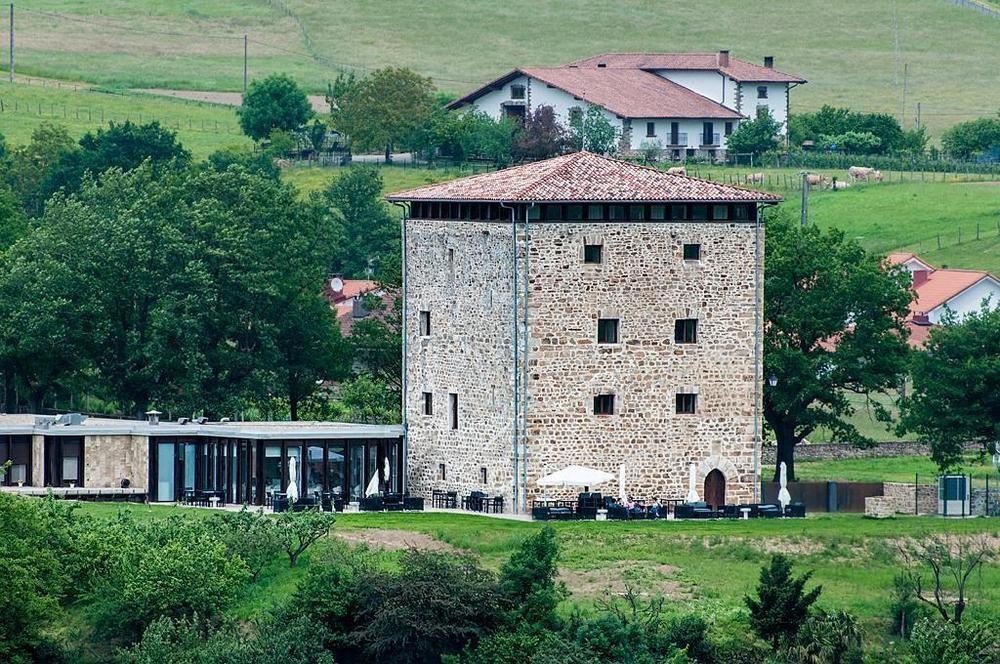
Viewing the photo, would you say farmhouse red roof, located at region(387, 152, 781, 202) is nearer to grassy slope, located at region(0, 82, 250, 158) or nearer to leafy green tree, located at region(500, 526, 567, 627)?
leafy green tree, located at region(500, 526, 567, 627)

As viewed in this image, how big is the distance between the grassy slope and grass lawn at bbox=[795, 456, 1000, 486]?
65.7m

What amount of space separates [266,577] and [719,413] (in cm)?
1502

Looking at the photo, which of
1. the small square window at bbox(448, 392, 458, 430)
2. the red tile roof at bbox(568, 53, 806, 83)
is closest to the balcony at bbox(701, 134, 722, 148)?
the red tile roof at bbox(568, 53, 806, 83)

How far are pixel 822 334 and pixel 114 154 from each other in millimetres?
56523

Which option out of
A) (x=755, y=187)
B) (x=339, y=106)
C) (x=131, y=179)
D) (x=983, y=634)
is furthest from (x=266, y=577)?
(x=339, y=106)

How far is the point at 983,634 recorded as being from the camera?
65.5 meters

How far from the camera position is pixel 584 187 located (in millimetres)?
77750

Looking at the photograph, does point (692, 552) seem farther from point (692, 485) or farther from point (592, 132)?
point (592, 132)

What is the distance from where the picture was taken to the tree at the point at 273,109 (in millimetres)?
155375

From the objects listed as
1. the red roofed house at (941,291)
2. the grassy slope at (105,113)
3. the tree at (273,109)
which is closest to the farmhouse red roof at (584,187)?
the red roofed house at (941,291)

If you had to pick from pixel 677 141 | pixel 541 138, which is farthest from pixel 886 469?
pixel 677 141

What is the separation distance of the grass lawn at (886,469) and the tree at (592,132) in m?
45.9

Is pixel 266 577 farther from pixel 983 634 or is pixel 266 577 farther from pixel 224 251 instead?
pixel 224 251

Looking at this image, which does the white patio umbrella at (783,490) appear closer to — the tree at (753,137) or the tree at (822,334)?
the tree at (822,334)
